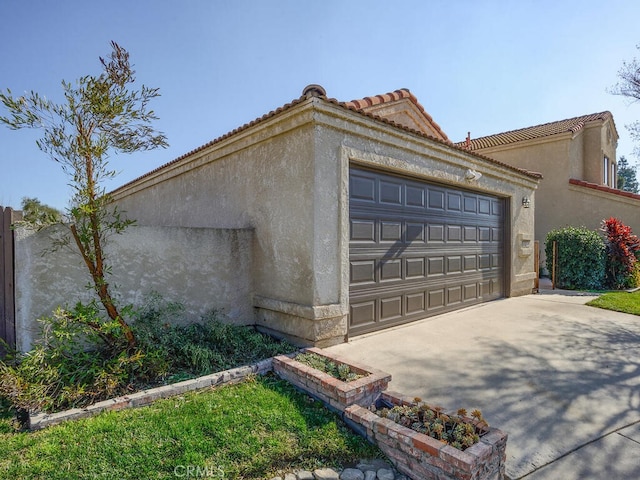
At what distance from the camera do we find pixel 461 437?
2.52 m

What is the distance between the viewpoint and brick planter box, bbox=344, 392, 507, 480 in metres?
2.28

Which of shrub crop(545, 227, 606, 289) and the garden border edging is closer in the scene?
the garden border edging

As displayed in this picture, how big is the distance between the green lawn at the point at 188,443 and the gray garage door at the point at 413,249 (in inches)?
104

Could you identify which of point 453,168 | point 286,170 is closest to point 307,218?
point 286,170

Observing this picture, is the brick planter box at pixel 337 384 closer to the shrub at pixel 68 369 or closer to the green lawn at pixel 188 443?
the green lawn at pixel 188 443

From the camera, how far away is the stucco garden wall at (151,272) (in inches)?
159

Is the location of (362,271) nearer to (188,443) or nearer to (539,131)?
(188,443)

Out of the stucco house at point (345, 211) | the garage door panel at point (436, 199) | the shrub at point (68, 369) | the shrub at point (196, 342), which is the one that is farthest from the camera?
the garage door panel at point (436, 199)

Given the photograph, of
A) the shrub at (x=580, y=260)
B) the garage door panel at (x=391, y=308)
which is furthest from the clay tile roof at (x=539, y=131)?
the garage door panel at (x=391, y=308)

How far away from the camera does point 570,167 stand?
14.2 metres

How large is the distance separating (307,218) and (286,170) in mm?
925

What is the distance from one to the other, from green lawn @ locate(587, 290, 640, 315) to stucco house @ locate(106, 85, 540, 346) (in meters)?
2.76

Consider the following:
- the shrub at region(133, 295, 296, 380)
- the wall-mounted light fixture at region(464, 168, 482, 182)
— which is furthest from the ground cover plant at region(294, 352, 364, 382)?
the wall-mounted light fixture at region(464, 168, 482, 182)

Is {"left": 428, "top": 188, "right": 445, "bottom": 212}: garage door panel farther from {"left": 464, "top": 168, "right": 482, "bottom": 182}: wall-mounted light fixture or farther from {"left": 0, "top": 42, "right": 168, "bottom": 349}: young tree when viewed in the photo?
{"left": 0, "top": 42, "right": 168, "bottom": 349}: young tree
